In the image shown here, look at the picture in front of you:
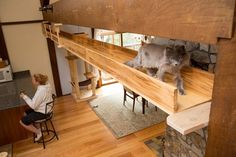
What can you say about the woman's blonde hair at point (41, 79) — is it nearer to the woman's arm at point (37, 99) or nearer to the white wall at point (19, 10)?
the woman's arm at point (37, 99)

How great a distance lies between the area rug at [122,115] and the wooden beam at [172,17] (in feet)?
9.59

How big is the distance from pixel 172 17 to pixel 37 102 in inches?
116

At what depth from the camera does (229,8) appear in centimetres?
47

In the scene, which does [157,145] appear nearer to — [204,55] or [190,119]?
[204,55]

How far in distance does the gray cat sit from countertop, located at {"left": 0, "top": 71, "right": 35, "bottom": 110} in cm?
286

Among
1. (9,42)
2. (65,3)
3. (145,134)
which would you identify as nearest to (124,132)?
(145,134)

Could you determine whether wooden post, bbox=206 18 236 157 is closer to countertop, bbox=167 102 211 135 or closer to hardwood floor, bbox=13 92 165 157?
countertop, bbox=167 102 211 135

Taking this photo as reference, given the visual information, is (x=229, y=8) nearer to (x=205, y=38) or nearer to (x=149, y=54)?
(x=205, y=38)

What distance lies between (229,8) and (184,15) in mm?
153

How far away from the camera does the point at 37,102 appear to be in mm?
3143

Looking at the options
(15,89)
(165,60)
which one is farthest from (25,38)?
(165,60)

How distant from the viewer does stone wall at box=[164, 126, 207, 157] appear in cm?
195

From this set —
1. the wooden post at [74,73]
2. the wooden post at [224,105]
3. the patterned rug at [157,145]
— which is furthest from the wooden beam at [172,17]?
the wooden post at [74,73]

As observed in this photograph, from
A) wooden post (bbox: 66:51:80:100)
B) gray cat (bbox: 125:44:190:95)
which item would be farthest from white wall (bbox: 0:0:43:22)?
gray cat (bbox: 125:44:190:95)
